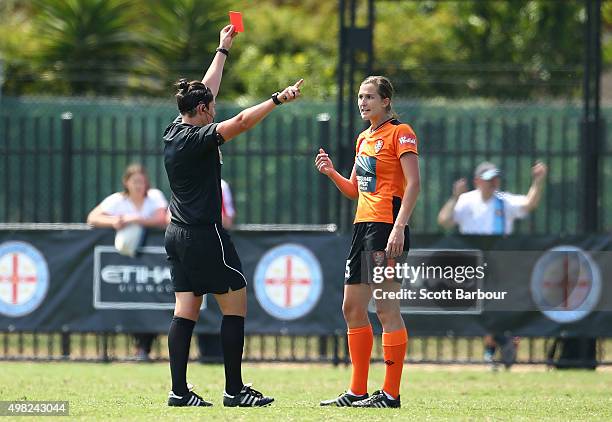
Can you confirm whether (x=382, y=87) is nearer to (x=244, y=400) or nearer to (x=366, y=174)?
(x=366, y=174)

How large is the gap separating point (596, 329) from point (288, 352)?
12.9 ft

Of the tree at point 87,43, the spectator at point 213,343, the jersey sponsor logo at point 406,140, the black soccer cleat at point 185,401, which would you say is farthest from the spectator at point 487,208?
the tree at point 87,43

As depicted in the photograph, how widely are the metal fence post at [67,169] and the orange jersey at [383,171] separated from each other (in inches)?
240

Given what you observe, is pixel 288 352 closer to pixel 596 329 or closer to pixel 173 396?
pixel 596 329

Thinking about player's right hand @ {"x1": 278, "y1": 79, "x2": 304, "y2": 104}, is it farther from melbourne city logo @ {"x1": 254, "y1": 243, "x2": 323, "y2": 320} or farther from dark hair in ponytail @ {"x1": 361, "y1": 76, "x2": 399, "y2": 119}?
melbourne city logo @ {"x1": 254, "y1": 243, "x2": 323, "y2": 320}

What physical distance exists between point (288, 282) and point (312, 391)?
8.05ft

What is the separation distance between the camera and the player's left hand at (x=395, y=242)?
8.59m

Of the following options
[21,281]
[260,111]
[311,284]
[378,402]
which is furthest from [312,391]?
[21,281]

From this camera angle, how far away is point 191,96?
8.73 m

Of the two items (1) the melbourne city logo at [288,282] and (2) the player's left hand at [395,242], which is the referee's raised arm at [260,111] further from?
(1) the melbourne city logo at [288,282]

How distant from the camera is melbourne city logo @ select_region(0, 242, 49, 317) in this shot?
44.1 ft

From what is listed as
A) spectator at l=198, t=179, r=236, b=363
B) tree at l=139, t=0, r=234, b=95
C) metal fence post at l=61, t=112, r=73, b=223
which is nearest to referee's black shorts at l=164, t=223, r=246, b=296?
spectator at l=198, t=179, r=236, b=363

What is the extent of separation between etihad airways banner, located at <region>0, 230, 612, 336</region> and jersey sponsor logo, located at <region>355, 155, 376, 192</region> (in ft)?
12.6

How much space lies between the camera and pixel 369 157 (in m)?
8.88
